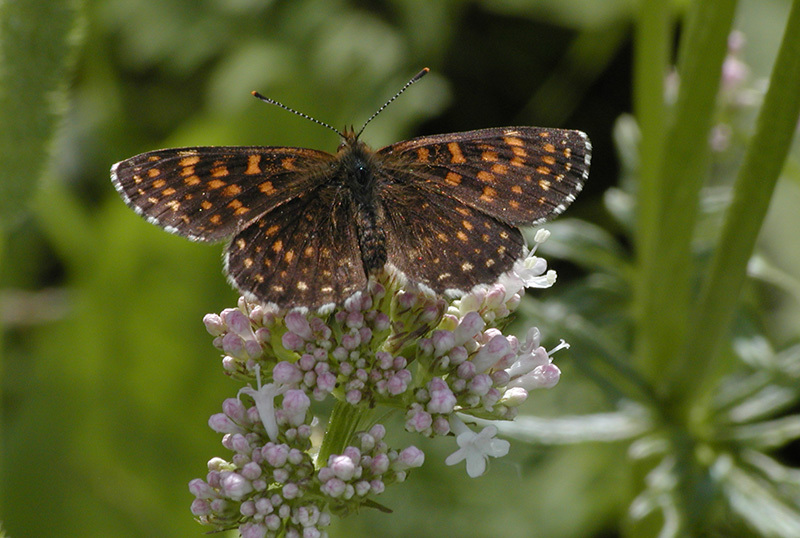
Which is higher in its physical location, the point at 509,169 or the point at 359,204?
the point at 509,169

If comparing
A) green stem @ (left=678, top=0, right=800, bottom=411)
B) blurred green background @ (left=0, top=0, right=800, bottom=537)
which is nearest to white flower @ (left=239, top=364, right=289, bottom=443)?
green stem @ (left=678, top=0, right=800, bottom=411)

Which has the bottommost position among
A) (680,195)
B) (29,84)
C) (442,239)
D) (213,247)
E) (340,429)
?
(213,247)

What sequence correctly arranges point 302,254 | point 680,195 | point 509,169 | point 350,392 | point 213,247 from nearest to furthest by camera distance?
point 350,392 < point 302,254 < point 509,169 < point 680,195 < point 213,247

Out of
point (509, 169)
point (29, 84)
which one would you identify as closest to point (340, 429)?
point (509, 169)

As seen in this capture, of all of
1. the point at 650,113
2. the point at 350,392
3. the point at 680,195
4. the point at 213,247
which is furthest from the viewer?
the point at 213,247

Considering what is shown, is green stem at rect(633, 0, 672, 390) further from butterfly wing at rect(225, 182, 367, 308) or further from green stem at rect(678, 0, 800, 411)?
butterfly wing at rect(225, 182, 367, 308)

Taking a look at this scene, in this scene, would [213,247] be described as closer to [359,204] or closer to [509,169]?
[359,204]
